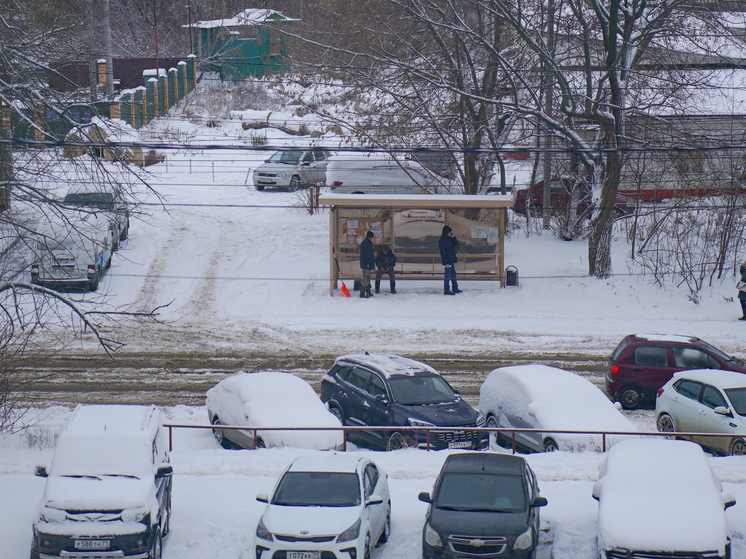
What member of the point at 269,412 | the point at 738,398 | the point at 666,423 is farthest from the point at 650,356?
the point at 269,412

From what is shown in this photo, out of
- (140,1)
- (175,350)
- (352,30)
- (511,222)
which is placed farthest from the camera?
(140,1)

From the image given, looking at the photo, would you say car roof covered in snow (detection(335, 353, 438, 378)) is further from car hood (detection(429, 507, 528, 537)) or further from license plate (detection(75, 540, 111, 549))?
license plate (detection(75, 540, 111, 549))

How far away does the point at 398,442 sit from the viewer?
13617 mm

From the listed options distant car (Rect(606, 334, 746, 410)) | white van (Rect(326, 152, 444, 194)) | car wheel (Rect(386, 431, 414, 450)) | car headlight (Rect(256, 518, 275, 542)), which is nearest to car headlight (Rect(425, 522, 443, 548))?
car headlight (Rect(256, 518, 275, 542))

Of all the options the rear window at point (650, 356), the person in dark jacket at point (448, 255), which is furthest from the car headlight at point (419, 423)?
the person in dark jacket at point (448, 255)

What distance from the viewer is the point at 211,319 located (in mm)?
22672

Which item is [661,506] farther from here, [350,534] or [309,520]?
[309,520]

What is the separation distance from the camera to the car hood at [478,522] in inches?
339

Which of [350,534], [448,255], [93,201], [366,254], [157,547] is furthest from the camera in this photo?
[448,255]

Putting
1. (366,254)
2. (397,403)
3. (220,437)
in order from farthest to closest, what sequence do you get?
1. (366,254)
2. (220,437)
3. (397,403)

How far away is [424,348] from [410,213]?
6.57m

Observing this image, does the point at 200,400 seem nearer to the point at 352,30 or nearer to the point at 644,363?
the point at 644,363

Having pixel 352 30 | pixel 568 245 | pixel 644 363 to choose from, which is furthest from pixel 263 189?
pixel 644 363

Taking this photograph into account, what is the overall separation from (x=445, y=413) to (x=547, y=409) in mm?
1692
